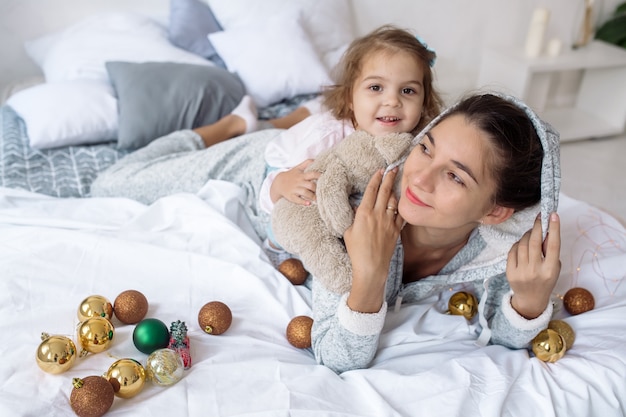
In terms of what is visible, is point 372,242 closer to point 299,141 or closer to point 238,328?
point 238,328

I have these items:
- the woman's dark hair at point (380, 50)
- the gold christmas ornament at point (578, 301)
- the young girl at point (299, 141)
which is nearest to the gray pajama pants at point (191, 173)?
the young girl at point (299, 141)

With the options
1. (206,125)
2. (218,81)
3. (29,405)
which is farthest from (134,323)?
(218,81)

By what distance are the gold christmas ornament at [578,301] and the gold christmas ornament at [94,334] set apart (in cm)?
102

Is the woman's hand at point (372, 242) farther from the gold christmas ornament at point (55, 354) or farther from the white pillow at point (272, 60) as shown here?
the white pillow at point (272, 60)

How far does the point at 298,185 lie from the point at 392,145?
209mm

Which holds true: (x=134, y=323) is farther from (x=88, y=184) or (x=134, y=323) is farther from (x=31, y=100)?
(x=31, y=100)

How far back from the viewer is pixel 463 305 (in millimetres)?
1271

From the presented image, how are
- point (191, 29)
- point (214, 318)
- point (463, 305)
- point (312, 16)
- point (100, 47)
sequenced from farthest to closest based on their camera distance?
point (312, 16) < point (191, 29) < point (100, 47) < point (463, 305) < point (214, 318)

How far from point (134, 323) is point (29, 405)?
10.6 inches

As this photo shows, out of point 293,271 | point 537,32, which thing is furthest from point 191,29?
point 537,32

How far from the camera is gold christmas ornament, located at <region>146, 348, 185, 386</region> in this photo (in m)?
0.99

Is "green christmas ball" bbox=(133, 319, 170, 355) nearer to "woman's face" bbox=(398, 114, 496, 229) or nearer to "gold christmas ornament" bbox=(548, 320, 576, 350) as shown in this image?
"woman's face" bbox=(398, 114, 496, 229)

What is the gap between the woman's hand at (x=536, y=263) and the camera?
3.35ft

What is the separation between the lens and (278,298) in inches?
49.6
